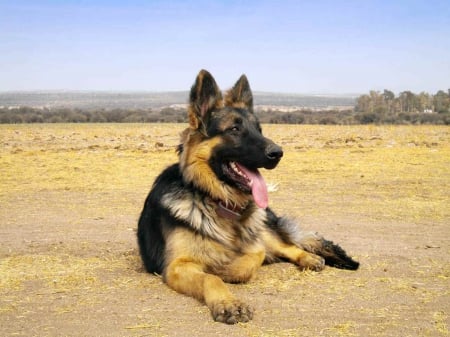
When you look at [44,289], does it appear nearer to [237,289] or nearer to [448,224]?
[237,289]

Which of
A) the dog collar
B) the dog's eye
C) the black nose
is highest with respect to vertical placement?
the dog's eye

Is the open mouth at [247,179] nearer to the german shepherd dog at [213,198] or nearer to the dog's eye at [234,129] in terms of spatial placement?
the german shepherd dog at [213,198]

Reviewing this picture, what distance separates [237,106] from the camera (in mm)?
7359

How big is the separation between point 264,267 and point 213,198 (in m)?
1.29

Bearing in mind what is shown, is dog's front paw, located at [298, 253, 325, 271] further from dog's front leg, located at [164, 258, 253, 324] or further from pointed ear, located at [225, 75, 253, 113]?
pointed ear, located at [225, 75, 253, 113]

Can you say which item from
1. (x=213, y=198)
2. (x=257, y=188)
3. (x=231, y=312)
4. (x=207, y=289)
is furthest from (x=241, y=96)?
(x=231, y=312)

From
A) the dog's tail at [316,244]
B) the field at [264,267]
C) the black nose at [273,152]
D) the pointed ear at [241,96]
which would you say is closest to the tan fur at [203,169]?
the black nose at [273,152]

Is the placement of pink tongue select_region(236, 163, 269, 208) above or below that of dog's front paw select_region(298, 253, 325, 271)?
above

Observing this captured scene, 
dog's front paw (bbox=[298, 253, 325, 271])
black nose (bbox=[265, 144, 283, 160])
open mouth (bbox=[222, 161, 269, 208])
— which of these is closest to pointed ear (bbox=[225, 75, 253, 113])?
open mouth (bbox=[222, 161, 269, 208])

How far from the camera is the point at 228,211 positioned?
7.07 m

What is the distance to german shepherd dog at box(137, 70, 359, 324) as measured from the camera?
21.9 ft

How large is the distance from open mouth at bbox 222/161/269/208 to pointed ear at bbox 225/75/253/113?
90 centimetres

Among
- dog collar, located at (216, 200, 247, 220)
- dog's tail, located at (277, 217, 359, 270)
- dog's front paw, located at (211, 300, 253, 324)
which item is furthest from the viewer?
dog's tail, located at (277, 217, 359, 270)

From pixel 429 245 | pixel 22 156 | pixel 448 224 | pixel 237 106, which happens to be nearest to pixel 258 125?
pixel 237 106
